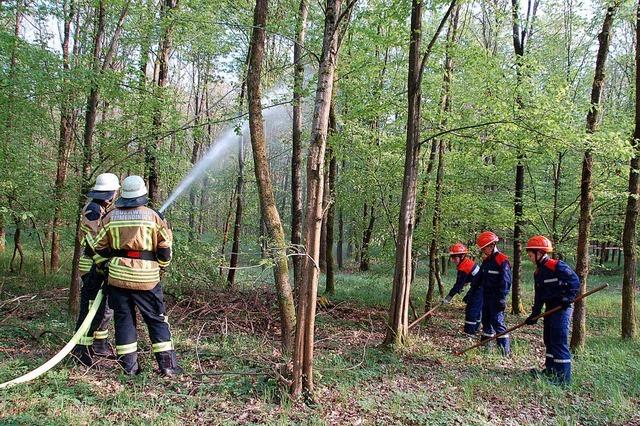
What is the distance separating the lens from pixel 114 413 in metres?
3.92

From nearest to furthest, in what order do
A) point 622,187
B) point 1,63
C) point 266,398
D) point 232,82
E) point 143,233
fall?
point 266,398 < point 143,233 < point 1,63 < point 622,187 < point 232,82

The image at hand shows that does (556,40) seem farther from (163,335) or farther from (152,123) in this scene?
(163,335)

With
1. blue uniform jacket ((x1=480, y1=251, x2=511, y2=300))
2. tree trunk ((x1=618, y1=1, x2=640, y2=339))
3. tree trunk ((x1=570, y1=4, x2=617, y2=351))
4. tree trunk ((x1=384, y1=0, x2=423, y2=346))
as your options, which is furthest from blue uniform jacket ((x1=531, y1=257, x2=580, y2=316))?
tree trunk ((x1=618, y1=1, x2=640, y2=339))

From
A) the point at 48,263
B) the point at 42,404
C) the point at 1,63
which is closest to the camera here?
the point at 42,404

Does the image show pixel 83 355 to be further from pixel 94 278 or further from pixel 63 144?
pixel 63 144

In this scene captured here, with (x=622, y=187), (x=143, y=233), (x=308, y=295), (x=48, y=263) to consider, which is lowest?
(x=48, y=263)

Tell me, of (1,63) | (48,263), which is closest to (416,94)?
(1,63)

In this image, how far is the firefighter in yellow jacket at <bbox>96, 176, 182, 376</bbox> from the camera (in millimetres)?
4793

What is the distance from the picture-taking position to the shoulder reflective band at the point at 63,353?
4.03 m

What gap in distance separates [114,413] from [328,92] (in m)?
3.71

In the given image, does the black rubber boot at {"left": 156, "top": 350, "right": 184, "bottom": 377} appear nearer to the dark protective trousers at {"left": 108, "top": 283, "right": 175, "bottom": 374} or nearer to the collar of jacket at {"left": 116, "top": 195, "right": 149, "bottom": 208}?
the dark protective trousers at {"left": 108, "top": 283, "right": 175, "bottom": 374}

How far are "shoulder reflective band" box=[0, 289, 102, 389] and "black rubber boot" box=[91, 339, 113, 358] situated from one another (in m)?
0.40

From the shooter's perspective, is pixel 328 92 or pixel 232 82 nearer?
pixel 328 92

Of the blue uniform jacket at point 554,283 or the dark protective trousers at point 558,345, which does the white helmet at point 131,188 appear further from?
the dark protective trousers at point 558,345
